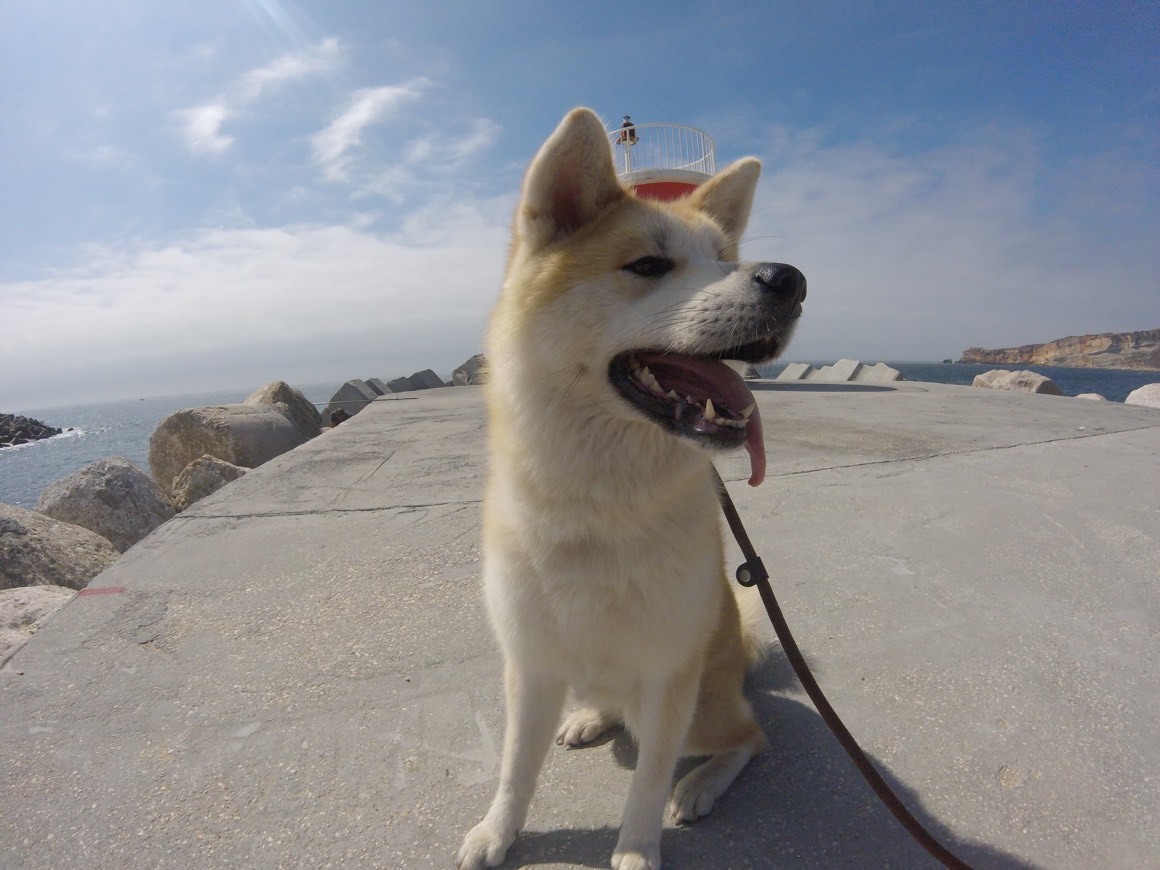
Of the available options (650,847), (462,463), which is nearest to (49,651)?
(650,847)

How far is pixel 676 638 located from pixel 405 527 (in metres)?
2.65

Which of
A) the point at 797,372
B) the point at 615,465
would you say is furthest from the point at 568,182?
the point at 797,372

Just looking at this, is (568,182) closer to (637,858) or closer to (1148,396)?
(637,858)

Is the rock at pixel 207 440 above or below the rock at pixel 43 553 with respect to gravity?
above

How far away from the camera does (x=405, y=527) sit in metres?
3.77

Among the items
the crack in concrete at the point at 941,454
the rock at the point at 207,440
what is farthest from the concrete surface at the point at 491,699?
the rock at the point at 207,440

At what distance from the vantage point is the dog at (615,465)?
1.47 m

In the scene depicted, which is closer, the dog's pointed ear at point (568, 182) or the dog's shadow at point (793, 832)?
the dog's shadow at point (793, 832)

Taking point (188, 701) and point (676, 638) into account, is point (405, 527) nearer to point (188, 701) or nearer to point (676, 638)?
point (188, 701)

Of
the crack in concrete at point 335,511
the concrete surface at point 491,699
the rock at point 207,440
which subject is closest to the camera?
the concrete surface at point 491,699

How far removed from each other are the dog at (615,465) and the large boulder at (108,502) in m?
5.25

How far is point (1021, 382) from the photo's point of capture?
42.1ft

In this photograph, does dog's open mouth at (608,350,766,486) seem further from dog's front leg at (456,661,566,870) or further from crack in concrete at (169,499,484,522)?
crack in concrete at (169,499,484,522)

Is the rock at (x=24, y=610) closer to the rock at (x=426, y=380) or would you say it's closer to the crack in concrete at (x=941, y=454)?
the crack in concrete at (x=941, y=454)
